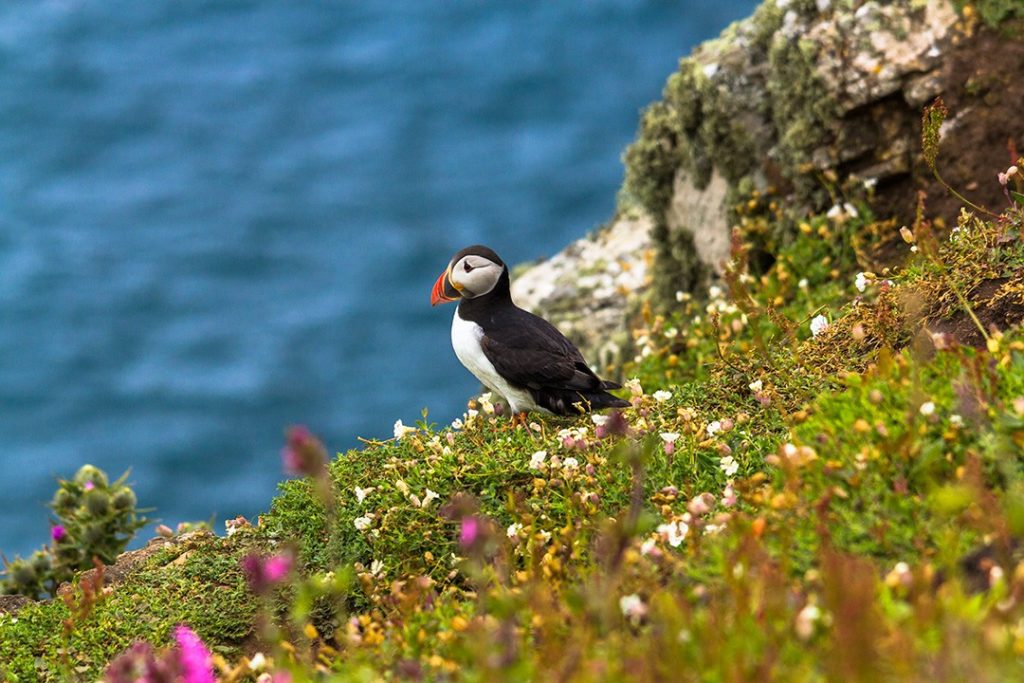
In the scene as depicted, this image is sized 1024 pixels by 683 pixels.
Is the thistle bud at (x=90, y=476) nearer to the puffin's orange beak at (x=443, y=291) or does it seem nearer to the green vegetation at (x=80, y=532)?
the green vegetation at (x=80, y=532)

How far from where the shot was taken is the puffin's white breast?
7.20m

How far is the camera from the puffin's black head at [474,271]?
25.0 feet

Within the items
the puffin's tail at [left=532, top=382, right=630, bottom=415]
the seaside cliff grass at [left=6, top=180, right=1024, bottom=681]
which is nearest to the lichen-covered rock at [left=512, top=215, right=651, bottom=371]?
the puffin's tail at [left=532, top=382, right=630, bottom=415]

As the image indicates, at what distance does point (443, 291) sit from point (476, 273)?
0.30 meters

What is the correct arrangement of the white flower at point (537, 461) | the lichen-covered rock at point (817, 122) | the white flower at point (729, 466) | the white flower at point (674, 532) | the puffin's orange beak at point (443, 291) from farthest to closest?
the lichen-covered rock at point (817, 122)
the puffin's orange beak at point (443, 291)
the white flower at point (537, 461)
the white flower at point (729, 466)
the white flower at point (674, 532)

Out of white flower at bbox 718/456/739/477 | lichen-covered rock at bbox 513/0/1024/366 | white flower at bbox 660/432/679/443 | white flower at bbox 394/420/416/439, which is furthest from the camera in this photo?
lichen-covered rock at bbox 513/0/1024/366

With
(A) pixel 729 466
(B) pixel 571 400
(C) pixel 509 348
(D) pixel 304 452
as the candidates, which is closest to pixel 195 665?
(D) pixel 304 452

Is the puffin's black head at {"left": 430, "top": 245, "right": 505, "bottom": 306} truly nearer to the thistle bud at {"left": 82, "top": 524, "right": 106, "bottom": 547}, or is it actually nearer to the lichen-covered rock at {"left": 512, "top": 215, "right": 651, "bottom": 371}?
the thistle bud at {"left": 82, "top": 524, "right": 106, "bottom": 547}

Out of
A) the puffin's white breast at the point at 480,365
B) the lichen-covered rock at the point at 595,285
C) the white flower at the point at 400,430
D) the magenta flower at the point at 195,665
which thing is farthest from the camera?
the lichen-covered rock at the point at 595,285

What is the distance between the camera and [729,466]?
535 centimetres

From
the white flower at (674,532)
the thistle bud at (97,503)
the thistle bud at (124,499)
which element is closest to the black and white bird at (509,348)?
the white flower at (674,532)

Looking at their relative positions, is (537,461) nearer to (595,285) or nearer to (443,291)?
(443,291)

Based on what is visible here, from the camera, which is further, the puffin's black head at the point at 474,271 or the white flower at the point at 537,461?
the puffin's black head at the point at 474,271

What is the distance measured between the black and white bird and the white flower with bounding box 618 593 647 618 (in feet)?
8.06
